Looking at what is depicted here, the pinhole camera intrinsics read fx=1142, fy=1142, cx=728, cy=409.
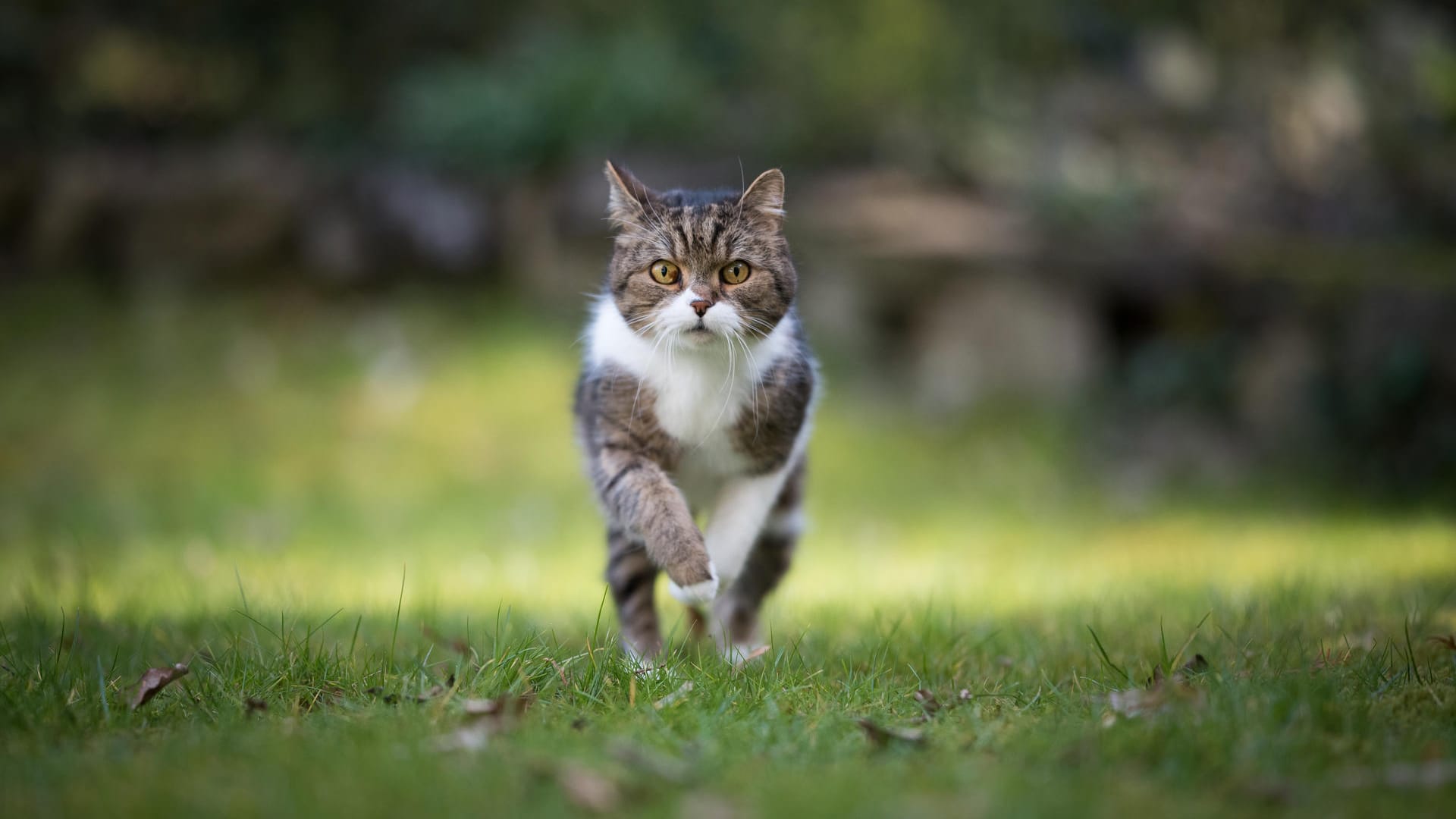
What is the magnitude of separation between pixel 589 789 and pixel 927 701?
0.98m

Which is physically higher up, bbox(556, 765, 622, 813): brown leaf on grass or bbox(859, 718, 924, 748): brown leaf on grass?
bbox(556, 765, 622, 813): brown leaf on grass

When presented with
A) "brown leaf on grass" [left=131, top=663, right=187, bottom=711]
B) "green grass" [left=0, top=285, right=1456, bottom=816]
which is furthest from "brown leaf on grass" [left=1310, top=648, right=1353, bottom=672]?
"brown leaf on grass" [left=131, top=663, right=187, bottom=711]

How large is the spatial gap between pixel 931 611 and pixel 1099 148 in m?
7.82

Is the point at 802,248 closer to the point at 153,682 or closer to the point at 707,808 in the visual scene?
the point at 153,682

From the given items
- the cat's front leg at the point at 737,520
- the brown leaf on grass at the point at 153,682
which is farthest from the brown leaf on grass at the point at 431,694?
the cat's front leg at the point at 737,520

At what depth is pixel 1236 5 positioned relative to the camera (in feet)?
34.7

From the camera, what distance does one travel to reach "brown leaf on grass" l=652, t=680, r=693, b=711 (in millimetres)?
2539

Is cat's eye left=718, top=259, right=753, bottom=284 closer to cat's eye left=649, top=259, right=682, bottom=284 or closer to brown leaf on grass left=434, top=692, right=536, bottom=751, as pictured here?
cat's eye left=649, top=259, right=682, bottom=284

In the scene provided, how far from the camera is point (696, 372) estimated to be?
10.7ft

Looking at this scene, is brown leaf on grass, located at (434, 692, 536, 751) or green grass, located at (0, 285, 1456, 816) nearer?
green grass, located at (0, 285, 1456, 816)

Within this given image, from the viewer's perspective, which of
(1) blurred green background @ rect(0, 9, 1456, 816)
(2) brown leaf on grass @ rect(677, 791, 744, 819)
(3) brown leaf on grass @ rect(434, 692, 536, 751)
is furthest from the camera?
(1) blurred green background @ rect(0, 9, 1456, 816)

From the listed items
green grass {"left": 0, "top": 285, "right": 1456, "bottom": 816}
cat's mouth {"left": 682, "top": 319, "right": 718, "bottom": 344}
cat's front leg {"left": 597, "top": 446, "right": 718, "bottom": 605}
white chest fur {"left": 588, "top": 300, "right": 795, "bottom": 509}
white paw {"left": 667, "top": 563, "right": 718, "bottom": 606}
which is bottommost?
green grass {"left": 0, "top": 285, "right": 1456, "bottom": 816}

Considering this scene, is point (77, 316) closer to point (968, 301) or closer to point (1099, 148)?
point (968, 301)

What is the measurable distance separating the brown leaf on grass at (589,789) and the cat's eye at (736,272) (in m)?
1.64
